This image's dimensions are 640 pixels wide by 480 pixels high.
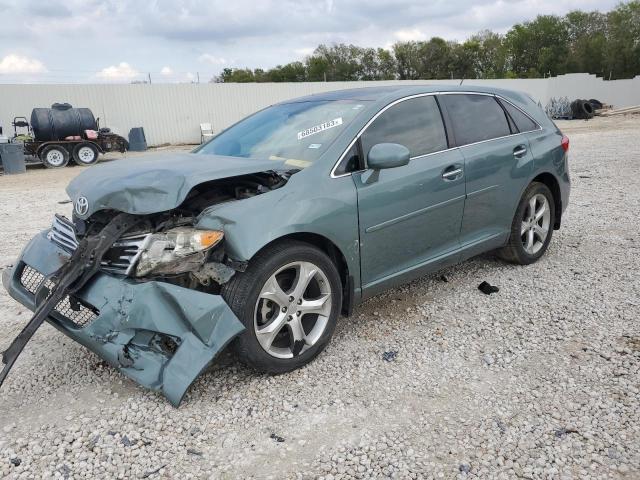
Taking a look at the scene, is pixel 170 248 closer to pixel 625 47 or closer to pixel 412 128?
pixel 412 128

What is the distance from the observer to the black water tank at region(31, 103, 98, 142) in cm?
1677

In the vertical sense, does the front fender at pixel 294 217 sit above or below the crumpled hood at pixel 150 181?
below

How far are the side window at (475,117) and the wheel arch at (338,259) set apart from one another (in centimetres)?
149

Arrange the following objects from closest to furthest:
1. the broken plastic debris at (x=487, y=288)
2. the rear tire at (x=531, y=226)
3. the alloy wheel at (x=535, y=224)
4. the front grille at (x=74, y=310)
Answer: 1. the front grille at (x=74, y=310)
2. the broken plastic debris at (x=487, y=288)
3. the rear tire at (x=531, y=226)
4. the alloy wheel at (x=535, y=224)

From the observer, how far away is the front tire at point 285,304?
9.44ft

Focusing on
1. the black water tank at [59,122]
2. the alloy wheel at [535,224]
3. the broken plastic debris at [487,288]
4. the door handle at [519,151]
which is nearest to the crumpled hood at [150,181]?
the broken plastic debris at [487,288]

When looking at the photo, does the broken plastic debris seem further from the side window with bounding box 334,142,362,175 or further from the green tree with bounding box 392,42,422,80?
the green tree with bounding box 392,42,422,80

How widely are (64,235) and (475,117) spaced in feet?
10.8

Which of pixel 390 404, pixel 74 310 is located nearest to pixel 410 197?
pixel 390 404

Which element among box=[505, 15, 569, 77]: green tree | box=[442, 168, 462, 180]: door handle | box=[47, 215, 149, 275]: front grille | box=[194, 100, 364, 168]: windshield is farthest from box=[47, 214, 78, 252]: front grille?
box=[505, 15, 569, 77]: green tree

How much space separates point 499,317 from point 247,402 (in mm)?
2056

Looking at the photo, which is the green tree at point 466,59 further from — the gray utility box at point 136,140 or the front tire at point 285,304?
the front tire at point 285,304

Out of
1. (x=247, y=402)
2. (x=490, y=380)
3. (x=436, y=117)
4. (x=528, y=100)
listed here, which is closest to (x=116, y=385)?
(x=247, y=402)

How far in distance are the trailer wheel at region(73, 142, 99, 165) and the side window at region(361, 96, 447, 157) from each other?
16.1 m
